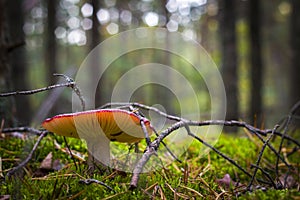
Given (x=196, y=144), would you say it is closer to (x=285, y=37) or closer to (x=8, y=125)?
(x=8, y=125)

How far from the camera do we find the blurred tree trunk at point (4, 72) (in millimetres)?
2125

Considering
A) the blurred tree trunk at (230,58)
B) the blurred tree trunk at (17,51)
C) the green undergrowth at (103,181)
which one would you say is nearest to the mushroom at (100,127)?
the green undergrowth at (103,181)

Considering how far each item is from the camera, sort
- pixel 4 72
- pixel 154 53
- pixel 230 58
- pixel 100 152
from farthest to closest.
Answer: pixel 154 53
pixel 230 58
pixel 4 72
pixel 100 152

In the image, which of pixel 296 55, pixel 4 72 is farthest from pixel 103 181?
pixel 296 55

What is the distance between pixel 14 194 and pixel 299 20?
5526mm

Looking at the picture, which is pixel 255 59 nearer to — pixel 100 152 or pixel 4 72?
pixel 4 72

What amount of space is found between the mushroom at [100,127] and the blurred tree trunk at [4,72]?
952 mm

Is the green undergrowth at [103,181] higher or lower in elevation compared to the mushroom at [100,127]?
lower

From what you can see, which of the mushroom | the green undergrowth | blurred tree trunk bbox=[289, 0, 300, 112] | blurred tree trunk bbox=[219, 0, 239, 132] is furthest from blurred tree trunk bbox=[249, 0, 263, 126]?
the mushroom

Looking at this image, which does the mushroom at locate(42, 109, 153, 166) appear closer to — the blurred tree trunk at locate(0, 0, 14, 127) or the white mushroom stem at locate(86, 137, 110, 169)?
the white mushroom stem at locate(86, 137, 110, 169)

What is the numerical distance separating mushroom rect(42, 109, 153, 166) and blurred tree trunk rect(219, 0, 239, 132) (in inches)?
134

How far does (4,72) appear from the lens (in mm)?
2225

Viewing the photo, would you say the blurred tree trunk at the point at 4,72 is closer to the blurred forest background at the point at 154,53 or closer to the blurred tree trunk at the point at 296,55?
the blurred forest background at the point at 154,53

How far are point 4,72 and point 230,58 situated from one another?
11.4 ft
